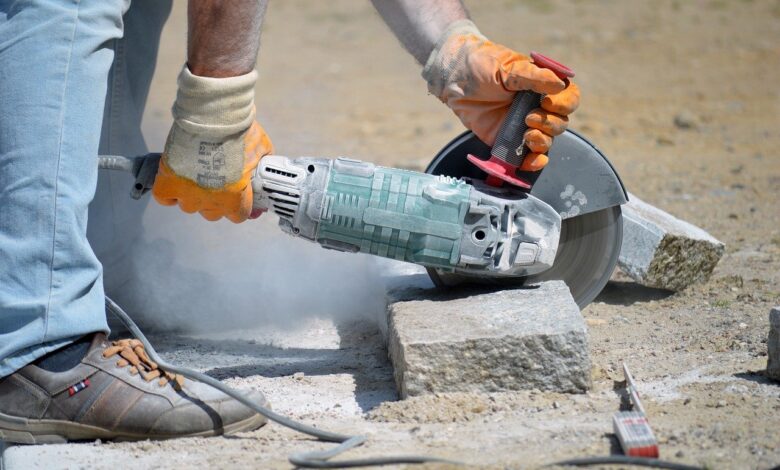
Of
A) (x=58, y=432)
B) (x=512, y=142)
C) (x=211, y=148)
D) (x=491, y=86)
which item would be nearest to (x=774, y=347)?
(x=512, y=142)

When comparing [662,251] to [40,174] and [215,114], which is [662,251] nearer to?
[215,114]

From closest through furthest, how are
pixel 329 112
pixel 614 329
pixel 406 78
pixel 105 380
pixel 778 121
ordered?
pixel 105 380 < pixel 614 329 < pixel 778 121 < pixel 329 112 < pixel 406 78

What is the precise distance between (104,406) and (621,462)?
115 cm

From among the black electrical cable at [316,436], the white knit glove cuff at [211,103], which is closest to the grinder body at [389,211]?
the white knit glove cuff at [211,103]

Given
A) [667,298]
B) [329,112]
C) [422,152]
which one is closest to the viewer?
[667,298]

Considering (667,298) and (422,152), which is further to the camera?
(422,152)

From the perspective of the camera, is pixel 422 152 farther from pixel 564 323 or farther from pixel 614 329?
pixel 564 323

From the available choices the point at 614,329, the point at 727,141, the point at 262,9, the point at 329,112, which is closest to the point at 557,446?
the point at 614,329

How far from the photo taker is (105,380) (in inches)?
89.4

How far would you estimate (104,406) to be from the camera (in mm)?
2254

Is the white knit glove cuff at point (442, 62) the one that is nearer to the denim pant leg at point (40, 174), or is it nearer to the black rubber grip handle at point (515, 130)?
the black rubber grip handle at point (515, 130)

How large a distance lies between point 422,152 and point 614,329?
2.61 meters

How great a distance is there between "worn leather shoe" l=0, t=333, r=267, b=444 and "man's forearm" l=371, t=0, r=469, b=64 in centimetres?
Result: 115

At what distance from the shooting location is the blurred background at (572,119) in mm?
3457
